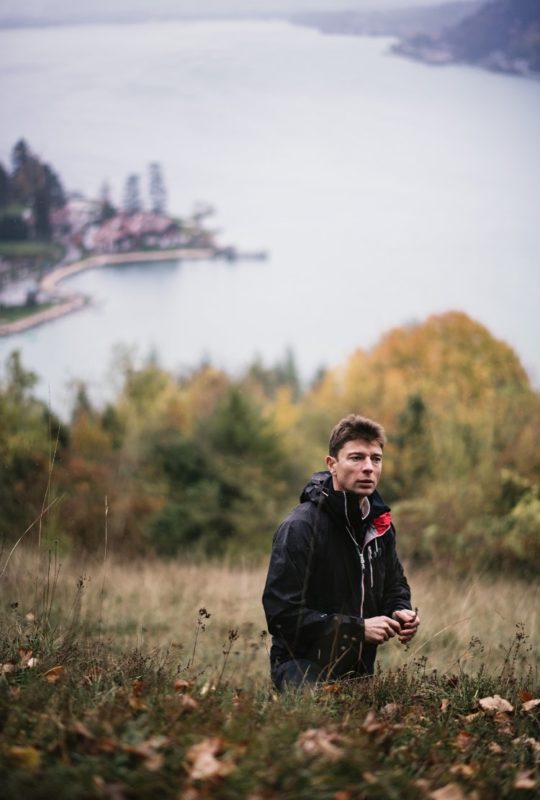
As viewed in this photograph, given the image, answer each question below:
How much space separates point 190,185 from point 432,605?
74.2 metres

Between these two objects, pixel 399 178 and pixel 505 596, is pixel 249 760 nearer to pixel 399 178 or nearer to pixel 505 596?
pixel 505 596

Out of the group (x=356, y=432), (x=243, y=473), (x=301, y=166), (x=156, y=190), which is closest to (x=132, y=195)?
(x=156, y=190)

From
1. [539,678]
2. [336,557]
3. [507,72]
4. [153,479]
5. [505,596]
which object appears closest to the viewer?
[336,557]

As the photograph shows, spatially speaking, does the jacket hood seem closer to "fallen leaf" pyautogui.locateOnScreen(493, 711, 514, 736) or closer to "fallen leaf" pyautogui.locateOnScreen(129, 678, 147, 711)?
"fallen leaf" pyautogui.locateOnScreen(493, 711, 514, 736)

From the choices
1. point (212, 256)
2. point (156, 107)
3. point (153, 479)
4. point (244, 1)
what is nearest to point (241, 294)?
point (212, 256)

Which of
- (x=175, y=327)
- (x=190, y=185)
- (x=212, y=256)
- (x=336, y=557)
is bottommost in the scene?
(x=336, y=557)

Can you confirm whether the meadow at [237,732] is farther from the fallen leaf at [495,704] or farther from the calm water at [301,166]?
the calm water at [301,166]

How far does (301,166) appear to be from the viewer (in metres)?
84.8

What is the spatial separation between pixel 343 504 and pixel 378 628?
0.65m

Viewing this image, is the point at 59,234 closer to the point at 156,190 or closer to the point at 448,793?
the point at 156,190

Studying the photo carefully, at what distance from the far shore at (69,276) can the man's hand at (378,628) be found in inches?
2178

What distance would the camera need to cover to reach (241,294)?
270 feet

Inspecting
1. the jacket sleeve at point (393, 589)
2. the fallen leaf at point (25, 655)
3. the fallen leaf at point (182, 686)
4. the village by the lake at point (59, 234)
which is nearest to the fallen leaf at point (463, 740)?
the jacket sleeve at point (393, 589)

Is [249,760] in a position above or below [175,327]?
below
